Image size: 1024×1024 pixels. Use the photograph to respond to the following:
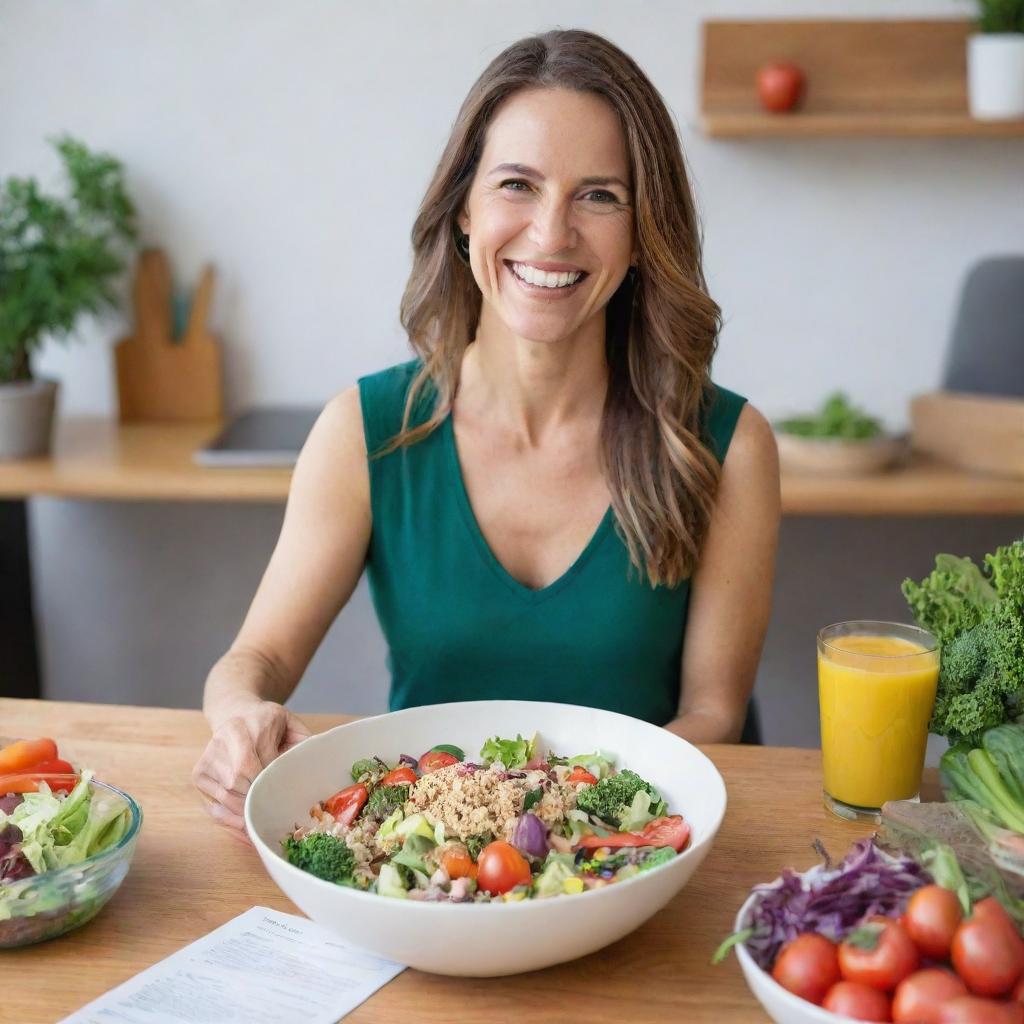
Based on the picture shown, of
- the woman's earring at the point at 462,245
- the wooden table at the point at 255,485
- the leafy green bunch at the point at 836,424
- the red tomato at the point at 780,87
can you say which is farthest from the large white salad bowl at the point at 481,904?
the red tomato at the point at 780,87

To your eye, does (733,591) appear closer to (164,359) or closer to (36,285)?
(36,285)

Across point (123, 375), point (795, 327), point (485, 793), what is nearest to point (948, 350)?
point (795, 327)

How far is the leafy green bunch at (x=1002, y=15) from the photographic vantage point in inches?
105

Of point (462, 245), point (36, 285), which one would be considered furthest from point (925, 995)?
point (36, 285)

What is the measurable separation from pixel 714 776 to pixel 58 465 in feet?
6.57

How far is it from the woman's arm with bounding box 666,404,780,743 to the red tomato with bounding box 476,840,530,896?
70cm

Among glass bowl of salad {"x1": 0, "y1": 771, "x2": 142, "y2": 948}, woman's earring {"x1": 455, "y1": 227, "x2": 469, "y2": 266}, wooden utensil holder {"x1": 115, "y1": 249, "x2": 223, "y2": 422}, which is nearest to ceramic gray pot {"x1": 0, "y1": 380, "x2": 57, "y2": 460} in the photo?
wooden utensil holder {"x1": 115, "y1": 249, "x2": 223, "y2": 422}

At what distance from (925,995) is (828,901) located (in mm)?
111

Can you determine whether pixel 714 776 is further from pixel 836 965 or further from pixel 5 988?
pixel 5 988

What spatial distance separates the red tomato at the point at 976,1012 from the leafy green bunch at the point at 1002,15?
7.97 ft

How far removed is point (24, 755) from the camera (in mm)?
1193

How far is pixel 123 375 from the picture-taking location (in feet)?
10.3

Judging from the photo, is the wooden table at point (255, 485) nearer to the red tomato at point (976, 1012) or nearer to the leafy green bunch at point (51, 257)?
the leafy green bunch at point (51, 257)

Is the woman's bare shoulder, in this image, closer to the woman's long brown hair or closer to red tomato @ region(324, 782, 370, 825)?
the woman's long brown hair
